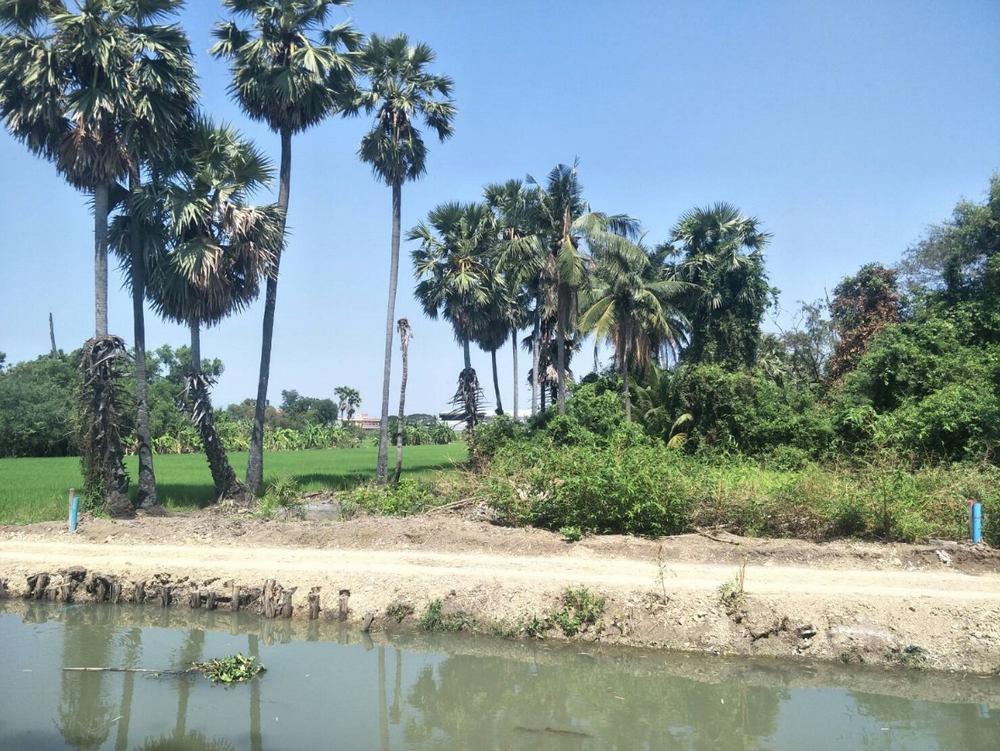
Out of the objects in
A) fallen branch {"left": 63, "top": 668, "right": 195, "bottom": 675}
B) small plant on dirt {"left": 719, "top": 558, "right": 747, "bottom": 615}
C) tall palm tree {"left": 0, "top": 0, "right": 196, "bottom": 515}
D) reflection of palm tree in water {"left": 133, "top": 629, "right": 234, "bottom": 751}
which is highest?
tall palm tree {"left": 0, "top": 0, "right": 196, "bottom": 515}

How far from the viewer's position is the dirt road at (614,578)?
1132cm

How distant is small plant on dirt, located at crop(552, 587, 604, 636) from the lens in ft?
39.8

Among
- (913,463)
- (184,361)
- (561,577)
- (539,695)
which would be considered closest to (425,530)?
(561,577)

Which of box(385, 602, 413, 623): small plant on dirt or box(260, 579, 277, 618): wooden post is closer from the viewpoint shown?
box(385, 602, 413, 623): small plant on dirt

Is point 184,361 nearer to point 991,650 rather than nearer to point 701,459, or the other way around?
point 701,459

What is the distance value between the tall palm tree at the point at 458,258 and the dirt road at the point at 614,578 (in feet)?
64.9

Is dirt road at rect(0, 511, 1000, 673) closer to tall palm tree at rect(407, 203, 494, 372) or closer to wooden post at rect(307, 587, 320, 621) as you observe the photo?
wooden post at rect(307, 587, 320, 621)

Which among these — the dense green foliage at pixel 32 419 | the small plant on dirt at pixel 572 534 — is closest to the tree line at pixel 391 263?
the small plant on dirt at pixel 572 534

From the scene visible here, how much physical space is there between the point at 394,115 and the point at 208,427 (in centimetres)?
1338

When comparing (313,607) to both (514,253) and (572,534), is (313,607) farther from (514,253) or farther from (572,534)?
(514,253)

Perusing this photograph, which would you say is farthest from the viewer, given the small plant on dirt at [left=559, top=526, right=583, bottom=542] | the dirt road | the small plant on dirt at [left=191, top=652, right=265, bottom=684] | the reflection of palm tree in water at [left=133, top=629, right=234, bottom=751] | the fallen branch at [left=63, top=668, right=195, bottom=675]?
the small plant on dirt at [left=559, top=526, right=583, bottom=542]

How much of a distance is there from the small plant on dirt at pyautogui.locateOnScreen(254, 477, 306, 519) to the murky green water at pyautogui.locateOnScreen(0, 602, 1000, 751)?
26.2ft

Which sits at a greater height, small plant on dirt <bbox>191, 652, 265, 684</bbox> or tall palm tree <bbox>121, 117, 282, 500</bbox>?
tall palm tree <bbox>121, 117, 282, 500</bbox>

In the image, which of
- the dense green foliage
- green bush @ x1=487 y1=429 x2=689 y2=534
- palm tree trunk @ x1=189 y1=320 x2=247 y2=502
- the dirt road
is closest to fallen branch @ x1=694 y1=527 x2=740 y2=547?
the dirt road
